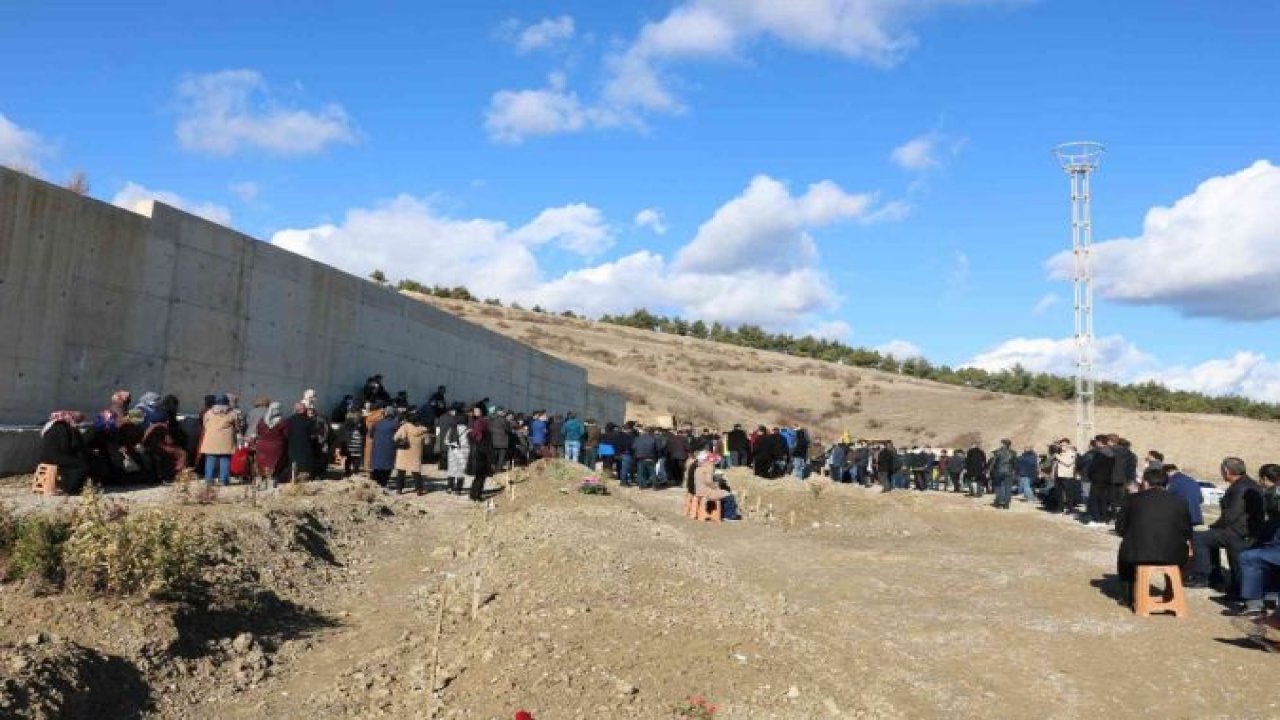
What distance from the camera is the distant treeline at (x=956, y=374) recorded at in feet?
220

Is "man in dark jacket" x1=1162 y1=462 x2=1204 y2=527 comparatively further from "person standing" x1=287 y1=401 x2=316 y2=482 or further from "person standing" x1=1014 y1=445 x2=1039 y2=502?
"person standing" x1=287 y1=401 x2=316 y2=482

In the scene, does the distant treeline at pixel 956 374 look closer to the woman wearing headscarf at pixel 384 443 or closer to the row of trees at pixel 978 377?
the row of trees at pixel 978 377

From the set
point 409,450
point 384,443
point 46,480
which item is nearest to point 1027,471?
point 409,450

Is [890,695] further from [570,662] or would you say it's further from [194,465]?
[194,465]

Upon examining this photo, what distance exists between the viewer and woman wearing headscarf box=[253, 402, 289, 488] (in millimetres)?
14172

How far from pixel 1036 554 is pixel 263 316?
1470 cm

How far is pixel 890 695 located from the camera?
7.00 meters

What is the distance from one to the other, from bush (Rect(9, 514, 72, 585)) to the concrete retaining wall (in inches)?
255

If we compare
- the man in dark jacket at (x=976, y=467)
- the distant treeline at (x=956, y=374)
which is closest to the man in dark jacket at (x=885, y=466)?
the man in dark jacket at (x=976, y=467)

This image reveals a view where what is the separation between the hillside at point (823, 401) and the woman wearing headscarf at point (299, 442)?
33.1 meters

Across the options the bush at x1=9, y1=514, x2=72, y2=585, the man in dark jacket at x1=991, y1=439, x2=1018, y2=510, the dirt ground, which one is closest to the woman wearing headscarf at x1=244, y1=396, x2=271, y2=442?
the dirt ground

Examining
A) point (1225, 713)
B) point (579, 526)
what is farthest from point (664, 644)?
point (579, 526)

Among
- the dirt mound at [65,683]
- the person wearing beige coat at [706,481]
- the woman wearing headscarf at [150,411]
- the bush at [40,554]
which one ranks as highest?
the woman wearing headscarf at [150,411]

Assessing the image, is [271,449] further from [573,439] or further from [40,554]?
[573,439]
